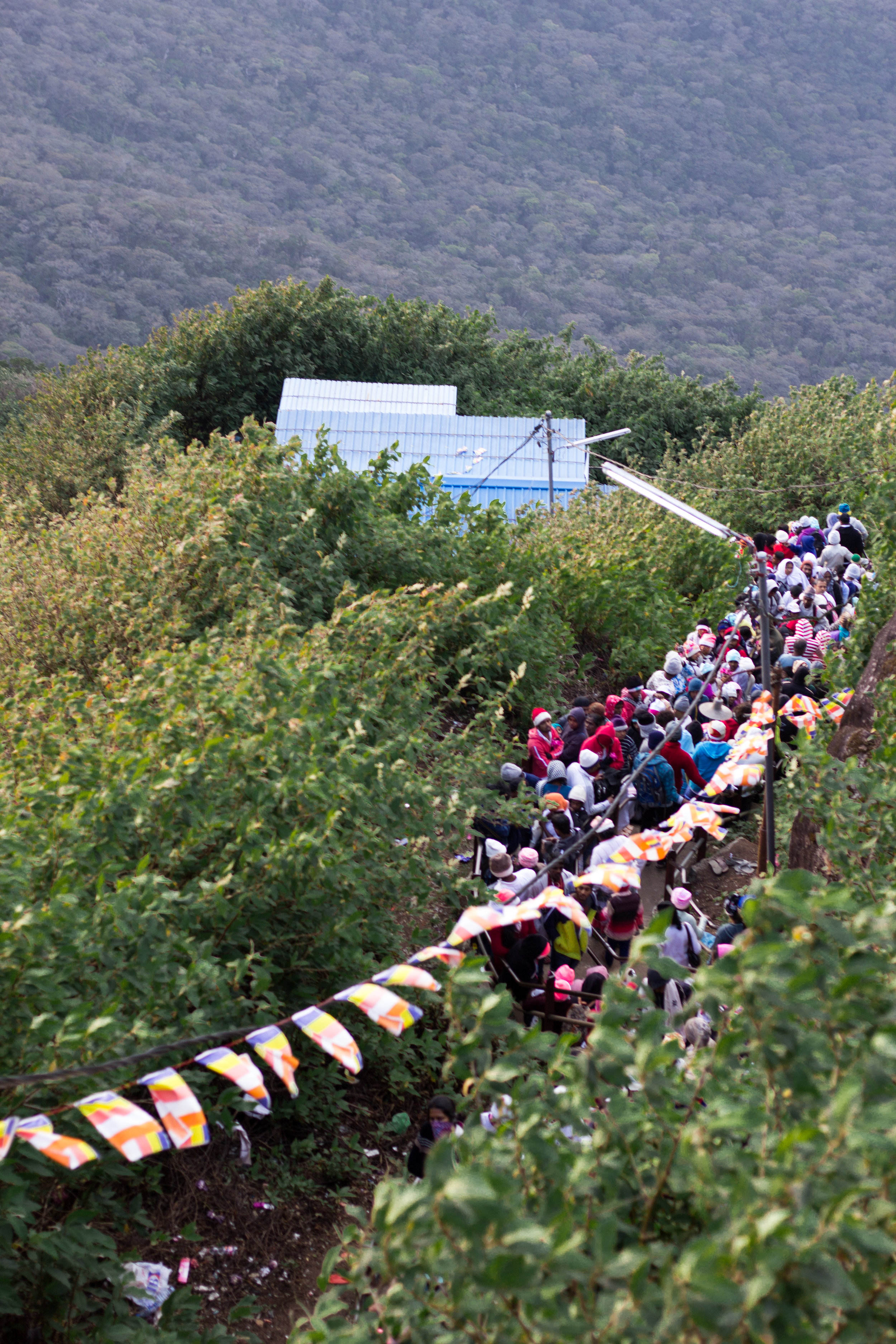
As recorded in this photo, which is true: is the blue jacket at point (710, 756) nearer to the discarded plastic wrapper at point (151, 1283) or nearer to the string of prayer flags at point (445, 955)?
the string of prayer flags at point (445, 955)

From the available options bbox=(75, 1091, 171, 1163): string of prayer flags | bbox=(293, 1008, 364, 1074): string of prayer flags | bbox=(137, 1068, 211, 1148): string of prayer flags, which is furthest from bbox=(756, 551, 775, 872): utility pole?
bbox=(75, 1091, 171, 1163): string of prayer flags

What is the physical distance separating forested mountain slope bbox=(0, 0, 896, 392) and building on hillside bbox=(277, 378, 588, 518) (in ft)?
195

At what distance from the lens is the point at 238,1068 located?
4.24 meters

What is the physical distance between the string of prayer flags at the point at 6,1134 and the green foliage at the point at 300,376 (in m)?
21.6

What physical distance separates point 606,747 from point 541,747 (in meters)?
0.61

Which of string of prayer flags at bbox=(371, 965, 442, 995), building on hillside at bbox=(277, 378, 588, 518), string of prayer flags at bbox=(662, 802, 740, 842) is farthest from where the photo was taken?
building on hillside at bbox=(277, 378, 588, 518)

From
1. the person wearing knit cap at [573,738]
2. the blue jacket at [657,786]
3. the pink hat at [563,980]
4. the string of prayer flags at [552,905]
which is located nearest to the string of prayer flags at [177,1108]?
the string of prayer flags at [552,905]

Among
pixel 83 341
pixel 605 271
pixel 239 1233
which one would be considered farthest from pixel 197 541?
pixel 605 271

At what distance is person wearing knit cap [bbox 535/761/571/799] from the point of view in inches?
366

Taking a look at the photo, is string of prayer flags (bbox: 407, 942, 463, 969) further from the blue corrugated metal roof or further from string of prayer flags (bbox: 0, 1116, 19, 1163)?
the blue corrugated metal roof

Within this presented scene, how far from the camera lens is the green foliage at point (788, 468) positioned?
2061cm

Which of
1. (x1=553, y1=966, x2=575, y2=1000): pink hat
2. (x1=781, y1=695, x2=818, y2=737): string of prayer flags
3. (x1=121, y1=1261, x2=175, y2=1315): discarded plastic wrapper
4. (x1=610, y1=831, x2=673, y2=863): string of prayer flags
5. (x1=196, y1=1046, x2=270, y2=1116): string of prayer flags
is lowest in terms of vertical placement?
(x1=121, y1=1261, x2=175, y2=1315): discarded plastic wrapper

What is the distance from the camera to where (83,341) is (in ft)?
250

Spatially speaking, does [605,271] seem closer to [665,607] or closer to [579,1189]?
[665,607]
